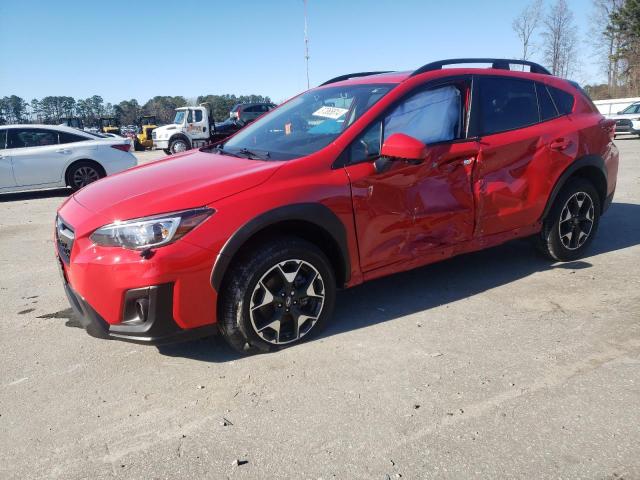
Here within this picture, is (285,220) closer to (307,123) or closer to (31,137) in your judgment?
(307,123)

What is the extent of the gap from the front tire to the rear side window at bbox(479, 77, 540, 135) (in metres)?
1.81

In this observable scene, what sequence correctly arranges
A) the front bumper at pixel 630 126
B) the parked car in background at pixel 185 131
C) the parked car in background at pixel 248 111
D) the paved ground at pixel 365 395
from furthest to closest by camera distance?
1. the parked car in background at pixel 248 111
2. the parked car in background at pixel 185 131
3. the front bumper at pixel 630 126
4. the paved ground at pixel 365 395

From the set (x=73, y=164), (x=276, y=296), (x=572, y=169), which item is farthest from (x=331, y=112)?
(x=73, y=164)

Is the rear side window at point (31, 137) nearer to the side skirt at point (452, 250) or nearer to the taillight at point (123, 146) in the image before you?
the taillight at point (123, 146)

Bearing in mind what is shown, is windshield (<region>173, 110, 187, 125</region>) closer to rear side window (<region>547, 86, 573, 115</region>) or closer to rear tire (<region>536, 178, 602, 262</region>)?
rear side window (<region>547, 86, 573, 115</region>)

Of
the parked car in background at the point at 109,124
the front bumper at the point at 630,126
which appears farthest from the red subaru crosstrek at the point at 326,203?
the parked car in background at the point at 109,124

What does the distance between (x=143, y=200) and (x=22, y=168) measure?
8.29m

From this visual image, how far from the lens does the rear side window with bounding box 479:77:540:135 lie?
13.0 ft

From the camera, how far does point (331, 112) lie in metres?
3.69

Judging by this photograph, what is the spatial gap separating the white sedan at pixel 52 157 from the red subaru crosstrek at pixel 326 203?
688cm

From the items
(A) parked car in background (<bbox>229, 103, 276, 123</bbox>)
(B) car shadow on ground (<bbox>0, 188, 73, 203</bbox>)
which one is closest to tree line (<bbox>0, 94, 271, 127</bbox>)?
(A) parked car in background (<bbox>229, 103, 276, 123</bbox>)

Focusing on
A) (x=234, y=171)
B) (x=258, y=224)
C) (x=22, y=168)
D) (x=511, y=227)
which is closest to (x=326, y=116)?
(x=234, y=171)

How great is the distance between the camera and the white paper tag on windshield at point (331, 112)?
11.8 feet

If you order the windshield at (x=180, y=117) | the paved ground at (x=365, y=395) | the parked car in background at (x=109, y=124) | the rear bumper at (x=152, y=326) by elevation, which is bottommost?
the paved ground at (x=365, y=395)
